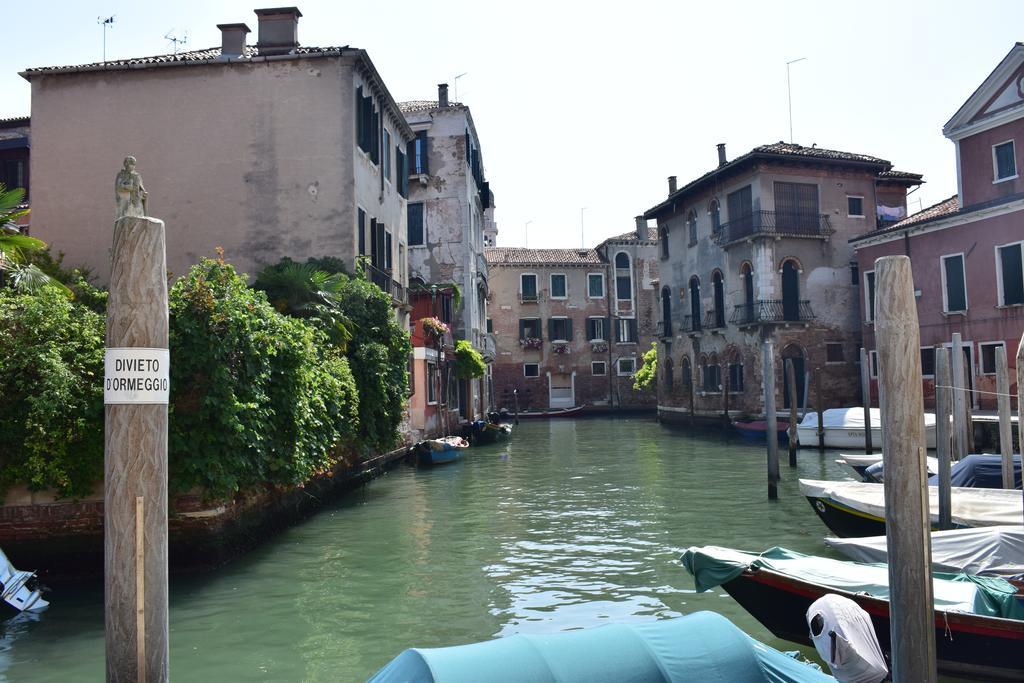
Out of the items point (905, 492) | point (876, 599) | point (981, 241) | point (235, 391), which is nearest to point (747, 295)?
point (981, 241)

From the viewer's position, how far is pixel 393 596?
861 cm

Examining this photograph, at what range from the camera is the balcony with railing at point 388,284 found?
747 inches

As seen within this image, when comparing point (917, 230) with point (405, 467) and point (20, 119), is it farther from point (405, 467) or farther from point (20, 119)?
point (20, 119)

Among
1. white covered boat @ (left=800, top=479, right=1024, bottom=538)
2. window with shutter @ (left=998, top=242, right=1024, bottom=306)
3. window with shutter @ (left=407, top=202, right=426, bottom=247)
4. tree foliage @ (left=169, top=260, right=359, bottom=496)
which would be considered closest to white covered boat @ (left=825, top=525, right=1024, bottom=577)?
white covered boat @ (left=800, top=479, right=1024, bottom=538)

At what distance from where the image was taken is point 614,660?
431 centimetres

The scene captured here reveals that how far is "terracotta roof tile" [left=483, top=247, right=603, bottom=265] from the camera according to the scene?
153 ft

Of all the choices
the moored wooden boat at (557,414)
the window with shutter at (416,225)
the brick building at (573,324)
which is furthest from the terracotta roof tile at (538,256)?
the window with shutter at (416,225)

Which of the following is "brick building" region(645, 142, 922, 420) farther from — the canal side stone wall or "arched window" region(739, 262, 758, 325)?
the canal side stone wall

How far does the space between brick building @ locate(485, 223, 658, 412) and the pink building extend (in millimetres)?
22710

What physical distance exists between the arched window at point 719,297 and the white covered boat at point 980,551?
82.5 ft

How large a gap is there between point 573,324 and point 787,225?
18.9 meters

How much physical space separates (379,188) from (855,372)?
1750 cm

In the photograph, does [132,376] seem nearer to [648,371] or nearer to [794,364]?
[794,364]

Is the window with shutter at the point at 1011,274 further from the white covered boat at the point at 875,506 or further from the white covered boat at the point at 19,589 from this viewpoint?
the white covered boat at the point at 19,589
